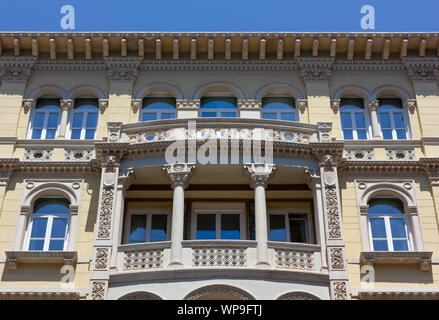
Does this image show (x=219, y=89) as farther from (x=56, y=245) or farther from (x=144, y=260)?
(x=56, y=245)

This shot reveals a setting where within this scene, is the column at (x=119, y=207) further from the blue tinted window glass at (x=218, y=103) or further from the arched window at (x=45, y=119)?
the blue tinted window glass at (x=218, y=103)

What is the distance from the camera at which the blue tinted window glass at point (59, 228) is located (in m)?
21.2

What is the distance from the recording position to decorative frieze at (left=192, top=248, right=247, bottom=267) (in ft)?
62.0

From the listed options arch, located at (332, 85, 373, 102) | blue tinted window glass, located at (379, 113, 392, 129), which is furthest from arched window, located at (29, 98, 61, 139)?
blue tinted window glass, located at (379, 113, 392, 129)

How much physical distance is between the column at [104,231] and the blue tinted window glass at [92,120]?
10.5 ft

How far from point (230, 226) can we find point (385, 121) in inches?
293

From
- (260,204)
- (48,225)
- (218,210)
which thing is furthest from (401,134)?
(48,225)

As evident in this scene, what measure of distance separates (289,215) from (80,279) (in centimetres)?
743

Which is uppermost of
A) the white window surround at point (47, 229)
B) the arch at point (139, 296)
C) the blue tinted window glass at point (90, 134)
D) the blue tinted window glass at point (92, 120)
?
the blue tinted window glass at point (92, 120)

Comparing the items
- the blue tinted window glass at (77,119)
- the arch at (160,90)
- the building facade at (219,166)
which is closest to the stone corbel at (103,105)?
the building facade at (219,166)

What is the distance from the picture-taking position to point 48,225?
2138cm

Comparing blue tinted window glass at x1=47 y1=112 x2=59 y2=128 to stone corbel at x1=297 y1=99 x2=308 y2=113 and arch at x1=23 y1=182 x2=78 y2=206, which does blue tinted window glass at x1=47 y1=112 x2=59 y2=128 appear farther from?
stone corbel at x1=297 y1=99 x2=308 y2=113

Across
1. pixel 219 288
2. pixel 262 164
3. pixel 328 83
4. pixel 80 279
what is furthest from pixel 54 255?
pixel 328 83

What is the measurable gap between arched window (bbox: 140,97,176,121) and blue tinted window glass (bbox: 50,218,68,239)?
506cm
